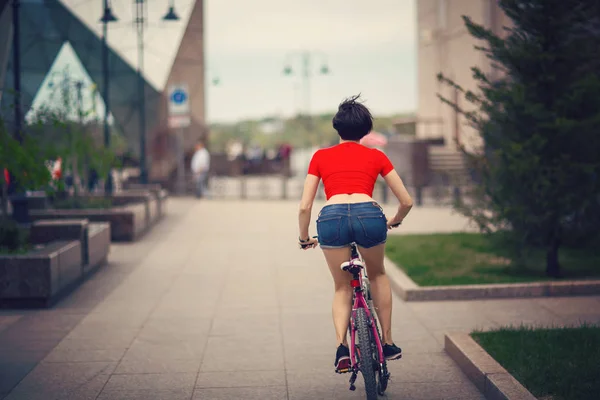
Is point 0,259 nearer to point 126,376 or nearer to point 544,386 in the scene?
point 126,376

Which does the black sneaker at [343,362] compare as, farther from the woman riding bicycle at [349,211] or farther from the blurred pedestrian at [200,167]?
the blurred pedestrian at [200,167]

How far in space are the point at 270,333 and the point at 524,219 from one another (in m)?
3.62

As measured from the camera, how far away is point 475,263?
1184cm

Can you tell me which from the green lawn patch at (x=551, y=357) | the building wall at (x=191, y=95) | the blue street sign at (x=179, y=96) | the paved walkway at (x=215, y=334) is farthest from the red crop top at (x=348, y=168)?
the building wall at (x=191, y=95)

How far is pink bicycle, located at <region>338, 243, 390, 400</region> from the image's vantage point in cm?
536

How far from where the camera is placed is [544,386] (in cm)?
566

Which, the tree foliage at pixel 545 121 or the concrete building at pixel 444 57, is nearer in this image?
the tree foliage at pixel 545 121

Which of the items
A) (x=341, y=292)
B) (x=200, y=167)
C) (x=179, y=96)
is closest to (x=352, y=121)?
(x=341, y=292)

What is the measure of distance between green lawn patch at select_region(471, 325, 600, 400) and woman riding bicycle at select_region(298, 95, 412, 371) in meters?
0.93

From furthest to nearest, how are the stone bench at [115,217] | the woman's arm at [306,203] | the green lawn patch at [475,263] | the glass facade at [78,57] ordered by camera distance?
the glass facade at [78,57], the stone bench at [115,217], the green lawn patch at [475,263], the woman's arm at [306,203]

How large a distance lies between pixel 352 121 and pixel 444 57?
124 ft

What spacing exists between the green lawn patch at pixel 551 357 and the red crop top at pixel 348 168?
1.64m

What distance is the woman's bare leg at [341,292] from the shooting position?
5.58 m

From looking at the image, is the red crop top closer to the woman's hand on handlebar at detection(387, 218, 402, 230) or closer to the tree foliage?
the woman's hand on handlebar at detection(387, 218, 402, 230)
